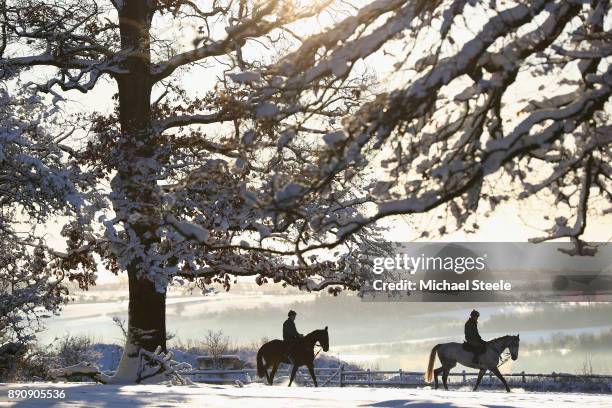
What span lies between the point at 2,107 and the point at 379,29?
13.2 metres

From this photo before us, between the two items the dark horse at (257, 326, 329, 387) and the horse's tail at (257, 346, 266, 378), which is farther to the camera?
the horse's tail at (257, 346, 266, 378)

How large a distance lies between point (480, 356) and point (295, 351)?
6.11 metres

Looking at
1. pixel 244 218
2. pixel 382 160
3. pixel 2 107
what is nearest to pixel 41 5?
pixel 2 107

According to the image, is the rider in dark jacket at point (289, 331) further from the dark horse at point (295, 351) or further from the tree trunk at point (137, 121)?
the tree trunk at point (137, 121)

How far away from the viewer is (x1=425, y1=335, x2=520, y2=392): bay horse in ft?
92.9

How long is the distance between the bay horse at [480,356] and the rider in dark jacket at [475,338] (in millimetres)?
141

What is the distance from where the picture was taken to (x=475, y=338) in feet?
92.1

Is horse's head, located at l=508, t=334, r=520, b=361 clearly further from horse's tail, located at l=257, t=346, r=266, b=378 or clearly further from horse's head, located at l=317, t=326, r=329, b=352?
horse's tail, located at l=257, t=346, r=266, b=378

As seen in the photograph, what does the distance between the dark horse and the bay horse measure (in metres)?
4.35

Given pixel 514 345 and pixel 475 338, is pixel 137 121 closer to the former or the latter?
pixel 475 338

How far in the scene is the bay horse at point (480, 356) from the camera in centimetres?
2833

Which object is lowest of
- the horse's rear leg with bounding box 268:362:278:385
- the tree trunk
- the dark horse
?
the horse's rear leg with bounding box 268:362:278:385

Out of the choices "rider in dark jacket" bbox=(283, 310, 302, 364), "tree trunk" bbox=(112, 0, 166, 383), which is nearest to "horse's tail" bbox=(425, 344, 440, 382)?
Answer: "rider in dark jacket" bbox=(283, 310, 302, 364)

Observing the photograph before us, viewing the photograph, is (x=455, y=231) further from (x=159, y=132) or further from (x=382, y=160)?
(x=159, y=132)
